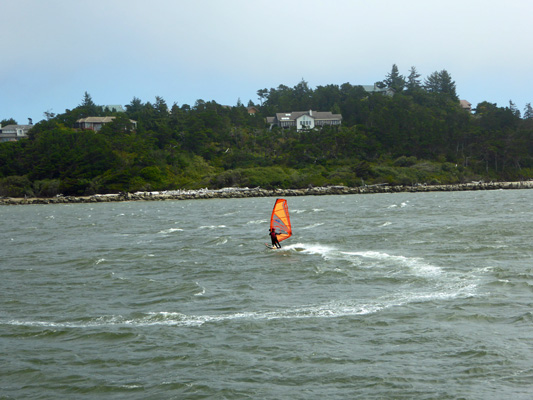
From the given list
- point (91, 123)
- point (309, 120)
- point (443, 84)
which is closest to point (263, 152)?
point (309, 120)

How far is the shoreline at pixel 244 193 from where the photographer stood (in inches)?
3000

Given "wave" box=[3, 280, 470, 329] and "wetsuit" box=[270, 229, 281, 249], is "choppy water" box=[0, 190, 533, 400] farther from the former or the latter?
"wetsuit" box=[270, 229, 281, 249]

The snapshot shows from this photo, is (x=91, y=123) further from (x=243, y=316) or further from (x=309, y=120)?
(x=243, y=316)

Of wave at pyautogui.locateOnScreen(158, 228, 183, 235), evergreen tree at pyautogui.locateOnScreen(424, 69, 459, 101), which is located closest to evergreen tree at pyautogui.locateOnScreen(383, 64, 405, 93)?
evergreen tree at pyautogui.locateOnScreen(424, 69, 459, 101)

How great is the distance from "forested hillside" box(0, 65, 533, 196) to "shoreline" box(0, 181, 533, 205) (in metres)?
3.88

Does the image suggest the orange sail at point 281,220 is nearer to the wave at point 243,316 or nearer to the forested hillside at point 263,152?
the wave at point 243,316

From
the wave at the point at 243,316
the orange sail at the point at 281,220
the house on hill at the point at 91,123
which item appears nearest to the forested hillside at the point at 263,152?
the house on hill at the point at 91,123

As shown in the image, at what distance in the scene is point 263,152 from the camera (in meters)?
101

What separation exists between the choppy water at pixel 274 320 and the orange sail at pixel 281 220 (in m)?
0.58

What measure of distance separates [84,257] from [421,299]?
15024 millimetres

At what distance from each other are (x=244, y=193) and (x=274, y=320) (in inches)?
2523

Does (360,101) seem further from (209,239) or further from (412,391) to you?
(412,391)

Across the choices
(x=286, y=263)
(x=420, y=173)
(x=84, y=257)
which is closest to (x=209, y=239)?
(x=84, y=257)

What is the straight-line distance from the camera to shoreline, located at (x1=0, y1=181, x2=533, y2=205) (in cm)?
7619
